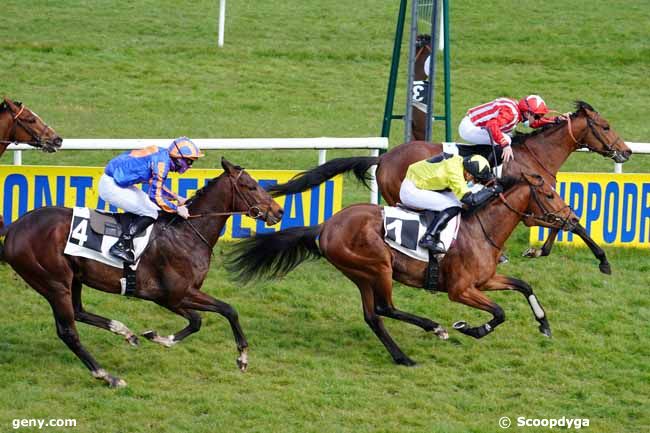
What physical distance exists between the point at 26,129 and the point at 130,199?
2124 millimetres

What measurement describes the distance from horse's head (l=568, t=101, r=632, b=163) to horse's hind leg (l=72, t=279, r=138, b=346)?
4.19m

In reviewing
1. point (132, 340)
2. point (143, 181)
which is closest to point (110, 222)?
point (143, 181)

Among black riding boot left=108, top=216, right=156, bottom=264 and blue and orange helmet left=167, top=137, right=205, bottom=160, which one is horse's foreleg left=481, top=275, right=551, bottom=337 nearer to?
blue and orange helmet left=167, top=137, right=205, bottom=160

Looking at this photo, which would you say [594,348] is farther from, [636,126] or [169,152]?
[636,126]

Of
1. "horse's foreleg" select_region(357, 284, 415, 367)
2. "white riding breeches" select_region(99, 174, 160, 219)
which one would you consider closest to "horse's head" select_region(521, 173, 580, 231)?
"horse's foreleg" select_region(357, 284, 415, 367)

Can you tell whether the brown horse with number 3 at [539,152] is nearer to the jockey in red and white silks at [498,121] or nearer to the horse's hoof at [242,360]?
the jockey in red and white silks at [498,121]

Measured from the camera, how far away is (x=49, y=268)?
7461mm

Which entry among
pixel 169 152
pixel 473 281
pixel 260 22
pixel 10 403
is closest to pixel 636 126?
pixel 260 22

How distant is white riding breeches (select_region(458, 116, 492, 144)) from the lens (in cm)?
956

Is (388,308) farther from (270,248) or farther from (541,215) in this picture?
(541,215)

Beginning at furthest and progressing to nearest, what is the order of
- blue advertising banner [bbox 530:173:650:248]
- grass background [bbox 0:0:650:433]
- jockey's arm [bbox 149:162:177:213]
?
1. blue advertising banner [bbox 530:173:650:248]
2. jockey's arm [bbox 149:162:177:213]
3. grass background [bbox 0:0:650:433]

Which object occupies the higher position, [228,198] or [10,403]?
[228,198]

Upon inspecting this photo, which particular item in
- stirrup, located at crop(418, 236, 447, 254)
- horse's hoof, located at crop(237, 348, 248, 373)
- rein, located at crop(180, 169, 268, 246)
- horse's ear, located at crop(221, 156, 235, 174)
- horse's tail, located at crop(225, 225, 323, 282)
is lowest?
horse's hoof, located at crop(237, 348, 248, 373)

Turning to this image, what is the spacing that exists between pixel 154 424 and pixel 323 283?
320 centimetres
